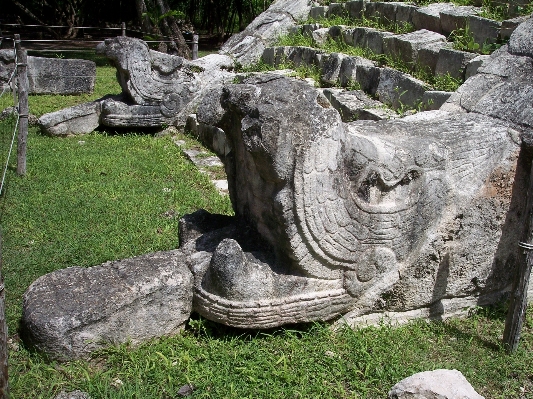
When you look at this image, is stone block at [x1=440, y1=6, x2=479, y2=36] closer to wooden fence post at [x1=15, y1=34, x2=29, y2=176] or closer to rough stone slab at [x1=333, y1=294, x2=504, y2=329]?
rough stone slab at [x1=333, y1=294, x2=504, y2=329]

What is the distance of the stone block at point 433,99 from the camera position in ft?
17.0

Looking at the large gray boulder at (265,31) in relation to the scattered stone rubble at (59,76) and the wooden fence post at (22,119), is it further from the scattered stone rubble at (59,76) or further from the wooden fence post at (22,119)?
the wooden fence post at (22,119)

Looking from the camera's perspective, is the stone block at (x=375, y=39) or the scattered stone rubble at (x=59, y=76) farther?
the scattered stone rubble at (x=59, y=76)

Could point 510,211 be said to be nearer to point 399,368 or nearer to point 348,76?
point 399,368

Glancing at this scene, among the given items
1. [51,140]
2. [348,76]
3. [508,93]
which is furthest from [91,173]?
[508,93]

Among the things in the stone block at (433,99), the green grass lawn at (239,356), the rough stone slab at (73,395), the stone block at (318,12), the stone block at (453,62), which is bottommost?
the rough stone slab at (73,395)

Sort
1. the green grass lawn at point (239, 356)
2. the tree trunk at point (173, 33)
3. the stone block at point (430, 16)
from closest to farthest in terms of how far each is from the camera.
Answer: the green grass lawn at point (239, 356)
the stone block at point (430, 16)
the tree trunk at point (173, 33)

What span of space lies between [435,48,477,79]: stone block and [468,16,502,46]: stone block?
14.1 inches

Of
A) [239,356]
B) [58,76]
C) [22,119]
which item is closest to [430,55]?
[239,356]

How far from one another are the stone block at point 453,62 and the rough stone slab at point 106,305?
3.53m

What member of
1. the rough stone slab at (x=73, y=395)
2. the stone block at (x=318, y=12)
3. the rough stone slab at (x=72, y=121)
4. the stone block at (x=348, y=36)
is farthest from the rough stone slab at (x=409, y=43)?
the rough stone slab at (x=73, y=395)

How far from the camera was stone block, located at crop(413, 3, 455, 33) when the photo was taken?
259 inches

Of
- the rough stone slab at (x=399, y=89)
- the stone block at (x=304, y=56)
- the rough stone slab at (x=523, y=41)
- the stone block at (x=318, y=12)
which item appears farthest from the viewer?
the stone block at (x=318, y=12)

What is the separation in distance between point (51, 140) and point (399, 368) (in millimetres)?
5979
